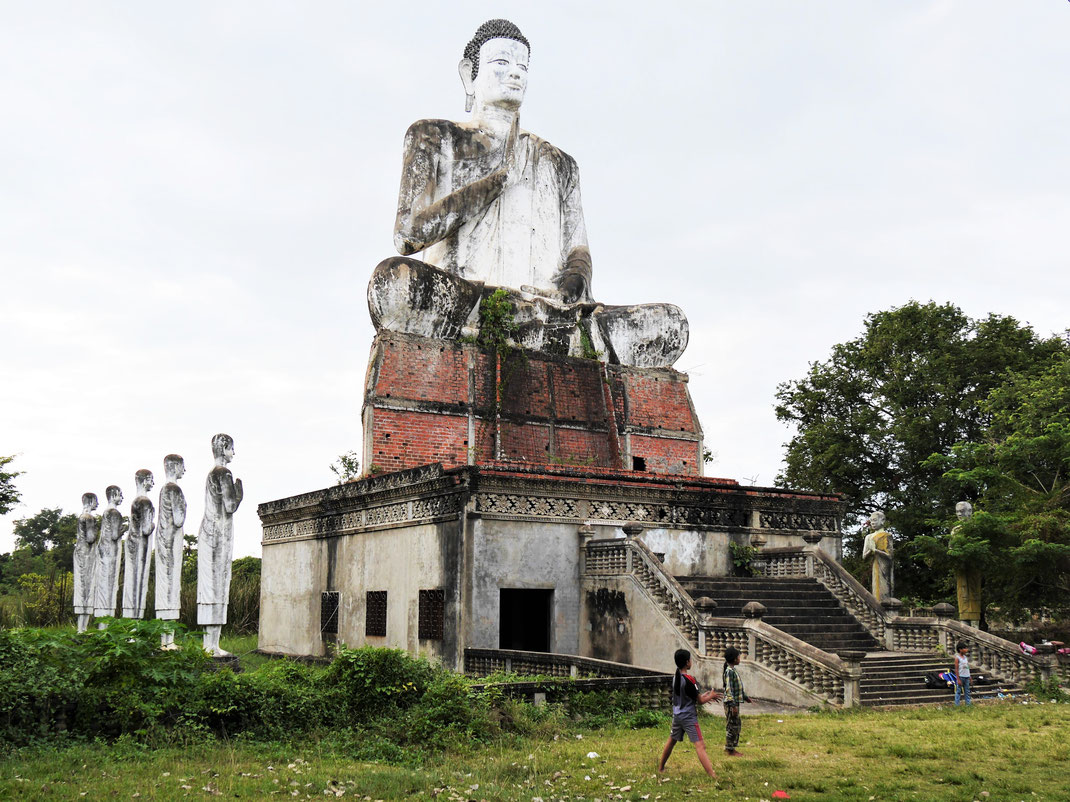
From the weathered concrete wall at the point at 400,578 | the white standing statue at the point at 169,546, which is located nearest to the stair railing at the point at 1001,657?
the weathered concrete wall at the point at 400,578

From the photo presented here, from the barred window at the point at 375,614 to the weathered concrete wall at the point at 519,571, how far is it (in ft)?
7.61

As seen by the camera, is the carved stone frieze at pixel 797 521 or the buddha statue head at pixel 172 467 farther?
the carved stone frieze at pixel 797 521

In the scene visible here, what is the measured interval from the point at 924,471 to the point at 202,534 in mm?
22175

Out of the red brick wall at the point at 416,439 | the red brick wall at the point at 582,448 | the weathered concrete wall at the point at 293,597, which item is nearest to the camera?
the red brick wall at the point at 416,439

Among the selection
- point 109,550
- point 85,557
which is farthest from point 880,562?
point 85,557

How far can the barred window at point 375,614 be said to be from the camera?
1733 centimetres

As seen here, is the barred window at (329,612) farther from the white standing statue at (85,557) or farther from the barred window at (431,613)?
the white standing statue at (85,557)

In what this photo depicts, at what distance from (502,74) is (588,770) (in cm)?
1842

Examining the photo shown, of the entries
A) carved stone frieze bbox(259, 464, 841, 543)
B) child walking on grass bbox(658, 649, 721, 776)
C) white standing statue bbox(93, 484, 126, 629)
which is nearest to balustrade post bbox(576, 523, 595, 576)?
carved stone frieze bbox(259, 464, 841, 543)

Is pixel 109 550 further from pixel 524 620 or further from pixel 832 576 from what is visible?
pixel 832 576

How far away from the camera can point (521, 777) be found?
27.6 ft

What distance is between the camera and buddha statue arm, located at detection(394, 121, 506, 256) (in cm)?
2238

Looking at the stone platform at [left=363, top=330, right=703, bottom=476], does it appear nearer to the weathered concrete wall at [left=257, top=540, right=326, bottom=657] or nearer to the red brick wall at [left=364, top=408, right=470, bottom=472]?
the red brick wall at [left=364, top=408, right=470, bottom=472]

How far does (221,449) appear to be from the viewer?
15500 millimetres
